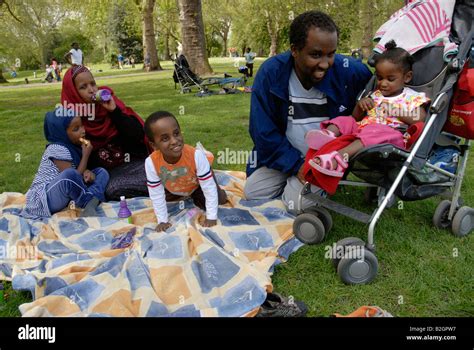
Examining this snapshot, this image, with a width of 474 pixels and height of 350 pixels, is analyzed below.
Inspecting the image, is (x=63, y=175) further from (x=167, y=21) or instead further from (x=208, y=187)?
(x=167, y=21)

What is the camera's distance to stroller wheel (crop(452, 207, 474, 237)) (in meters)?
3.29

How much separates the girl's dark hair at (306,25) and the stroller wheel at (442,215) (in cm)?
163

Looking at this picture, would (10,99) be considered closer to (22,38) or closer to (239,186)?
(239,186)

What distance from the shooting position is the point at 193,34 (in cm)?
1406

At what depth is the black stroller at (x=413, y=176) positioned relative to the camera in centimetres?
281

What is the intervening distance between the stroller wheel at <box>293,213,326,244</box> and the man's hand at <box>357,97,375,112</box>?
952mm

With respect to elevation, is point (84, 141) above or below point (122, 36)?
below

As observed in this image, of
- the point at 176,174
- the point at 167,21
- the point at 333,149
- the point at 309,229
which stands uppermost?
the point at 167,21

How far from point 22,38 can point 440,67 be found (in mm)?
34601

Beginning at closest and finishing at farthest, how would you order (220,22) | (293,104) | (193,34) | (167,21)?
1. (293,104)
2. (193,34)
3. (167,21)
4. (220,22)

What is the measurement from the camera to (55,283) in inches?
110

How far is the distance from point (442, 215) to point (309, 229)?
1130 millimetres

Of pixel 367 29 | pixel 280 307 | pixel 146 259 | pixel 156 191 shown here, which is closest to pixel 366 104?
pixel 280 307
